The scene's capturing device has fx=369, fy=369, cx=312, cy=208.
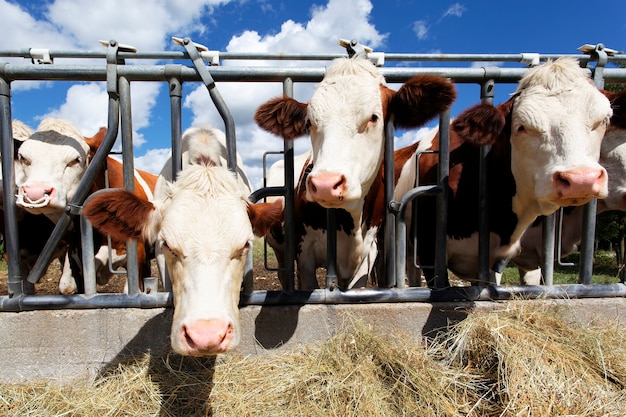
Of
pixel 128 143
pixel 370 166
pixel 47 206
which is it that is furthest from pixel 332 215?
pixel 47 206

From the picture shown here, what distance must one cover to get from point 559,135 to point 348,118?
50.3 inches

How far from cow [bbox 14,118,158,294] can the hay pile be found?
0.95 meters

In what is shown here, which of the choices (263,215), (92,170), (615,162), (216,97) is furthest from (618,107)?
(92,170)

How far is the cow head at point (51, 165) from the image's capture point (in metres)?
2.84

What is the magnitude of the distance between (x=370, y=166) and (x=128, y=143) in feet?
5.57

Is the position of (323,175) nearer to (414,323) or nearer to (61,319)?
(414,323)

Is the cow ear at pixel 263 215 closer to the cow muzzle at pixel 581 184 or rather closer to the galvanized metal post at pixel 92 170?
the galvanized metal post at pixel 92 170

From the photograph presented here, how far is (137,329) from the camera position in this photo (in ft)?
8.36

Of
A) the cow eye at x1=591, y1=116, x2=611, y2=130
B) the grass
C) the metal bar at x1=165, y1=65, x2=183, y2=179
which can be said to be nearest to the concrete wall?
the metal bar at x1=165, y1=65, x2=183, y2=179

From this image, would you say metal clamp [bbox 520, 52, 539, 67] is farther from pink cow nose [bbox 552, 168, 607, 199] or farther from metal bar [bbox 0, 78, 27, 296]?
metal bar [bbox 0, 78, 27, 296]

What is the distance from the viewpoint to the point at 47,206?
288 centimetres

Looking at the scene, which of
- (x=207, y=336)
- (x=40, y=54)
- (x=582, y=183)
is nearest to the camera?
(x=207, y=336)

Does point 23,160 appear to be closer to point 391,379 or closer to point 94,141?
point 94,141

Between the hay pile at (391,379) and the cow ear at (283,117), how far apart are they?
144cm
